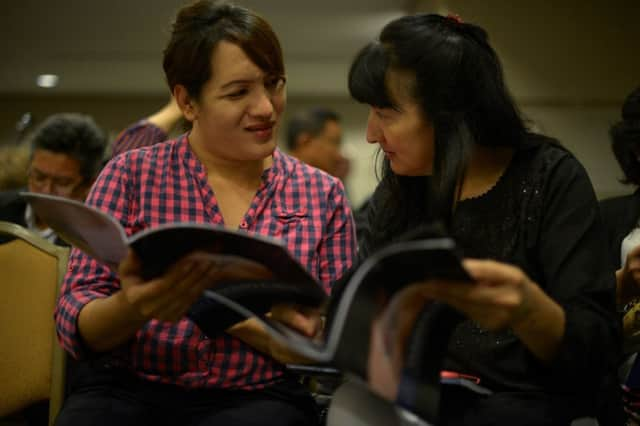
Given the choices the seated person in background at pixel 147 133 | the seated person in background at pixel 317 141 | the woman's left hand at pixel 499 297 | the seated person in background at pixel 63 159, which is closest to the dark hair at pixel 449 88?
the woman's left hand at pixel 499 297

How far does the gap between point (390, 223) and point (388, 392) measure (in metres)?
0.59

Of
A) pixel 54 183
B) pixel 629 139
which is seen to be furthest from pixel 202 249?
pixel 54 183

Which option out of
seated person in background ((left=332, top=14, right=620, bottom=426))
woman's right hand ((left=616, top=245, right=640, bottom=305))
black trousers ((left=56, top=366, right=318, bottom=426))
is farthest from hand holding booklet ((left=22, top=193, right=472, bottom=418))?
woman's right hand ((left=616, top=245, right=640, bottom=305))

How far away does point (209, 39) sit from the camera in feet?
5.00

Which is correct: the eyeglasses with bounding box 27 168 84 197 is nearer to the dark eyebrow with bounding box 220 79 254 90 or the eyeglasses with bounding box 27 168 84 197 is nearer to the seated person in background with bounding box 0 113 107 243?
the seated person in background with bounding box 0 113 107 243

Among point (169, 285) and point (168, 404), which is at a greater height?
point (169, 285)

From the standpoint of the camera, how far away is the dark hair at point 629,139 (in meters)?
1.96

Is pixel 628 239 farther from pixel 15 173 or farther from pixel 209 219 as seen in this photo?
pixel 15 173

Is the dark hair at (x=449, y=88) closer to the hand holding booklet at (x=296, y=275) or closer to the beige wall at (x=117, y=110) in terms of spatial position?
the hand holding booklet at (x=296, y=275)

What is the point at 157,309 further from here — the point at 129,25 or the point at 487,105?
the point at 129,25

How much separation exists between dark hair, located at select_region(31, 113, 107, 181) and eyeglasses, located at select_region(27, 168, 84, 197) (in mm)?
50

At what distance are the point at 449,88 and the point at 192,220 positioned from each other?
54 cm

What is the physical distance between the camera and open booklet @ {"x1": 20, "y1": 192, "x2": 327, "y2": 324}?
1.00 meters

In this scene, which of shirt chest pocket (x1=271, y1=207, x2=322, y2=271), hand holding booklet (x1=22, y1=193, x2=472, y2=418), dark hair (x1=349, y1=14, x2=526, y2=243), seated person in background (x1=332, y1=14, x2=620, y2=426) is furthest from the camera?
shirt chest pocket (x1=271, y1=207, x2=322, y2=271)
